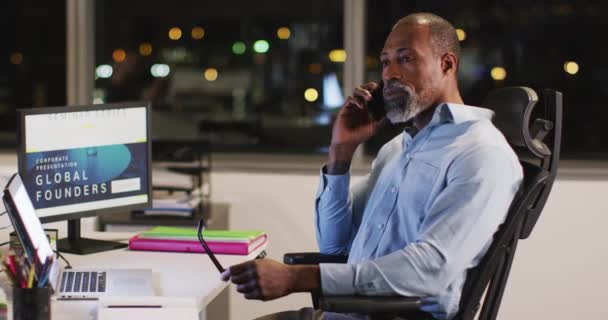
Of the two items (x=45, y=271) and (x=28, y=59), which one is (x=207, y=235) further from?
(x=28, y=59)

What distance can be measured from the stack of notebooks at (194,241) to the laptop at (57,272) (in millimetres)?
364

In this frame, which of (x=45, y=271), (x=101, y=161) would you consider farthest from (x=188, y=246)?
(x=45, y=271)

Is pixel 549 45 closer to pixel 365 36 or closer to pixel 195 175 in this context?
pixel 365 36

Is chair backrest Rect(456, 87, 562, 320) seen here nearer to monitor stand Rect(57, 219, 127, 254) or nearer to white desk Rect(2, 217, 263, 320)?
white desk Rect(2, 217, 263, 320)

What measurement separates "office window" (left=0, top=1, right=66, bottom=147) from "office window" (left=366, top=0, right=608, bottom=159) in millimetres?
1727

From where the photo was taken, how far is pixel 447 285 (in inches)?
90.9

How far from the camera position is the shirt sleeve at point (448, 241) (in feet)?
7.51

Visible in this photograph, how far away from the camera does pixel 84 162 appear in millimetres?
3107

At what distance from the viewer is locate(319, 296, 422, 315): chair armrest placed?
226 centimetres

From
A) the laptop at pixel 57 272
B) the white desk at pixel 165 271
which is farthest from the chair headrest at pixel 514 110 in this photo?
the laptop at pixel 57 272

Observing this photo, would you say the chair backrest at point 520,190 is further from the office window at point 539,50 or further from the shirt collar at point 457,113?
the office window at point 539,50

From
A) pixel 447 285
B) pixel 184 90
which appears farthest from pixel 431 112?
pixel 184 90

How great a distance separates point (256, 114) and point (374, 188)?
2.53 meters

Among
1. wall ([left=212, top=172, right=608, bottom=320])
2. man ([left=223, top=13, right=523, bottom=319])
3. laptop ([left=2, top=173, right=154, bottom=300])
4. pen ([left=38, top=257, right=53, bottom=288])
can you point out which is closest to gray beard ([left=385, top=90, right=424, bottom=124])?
man ([left=223, top=13, right=523, bottom=319])
